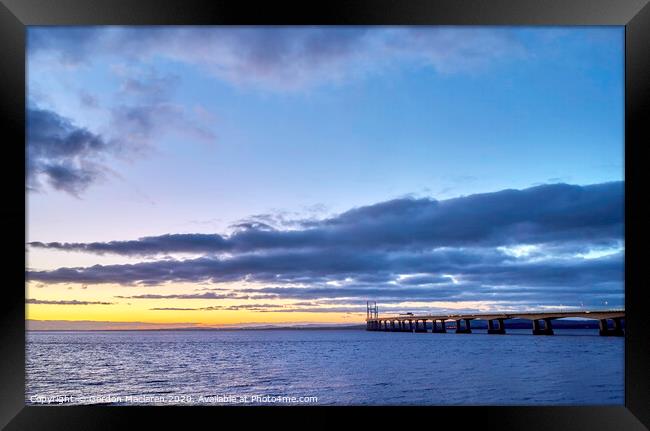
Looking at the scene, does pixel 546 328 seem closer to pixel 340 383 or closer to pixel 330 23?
pixel 340 383

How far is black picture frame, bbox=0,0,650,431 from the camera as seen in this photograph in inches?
182

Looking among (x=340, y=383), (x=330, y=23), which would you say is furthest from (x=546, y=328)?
(x=330, y=23)

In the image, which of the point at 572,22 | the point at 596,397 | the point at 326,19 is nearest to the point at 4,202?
the point at 326,19

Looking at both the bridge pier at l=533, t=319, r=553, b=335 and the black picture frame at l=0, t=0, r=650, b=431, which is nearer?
the black picture frame at l=0, t=0, r=650, b=431

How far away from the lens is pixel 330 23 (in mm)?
4902

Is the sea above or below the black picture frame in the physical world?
below

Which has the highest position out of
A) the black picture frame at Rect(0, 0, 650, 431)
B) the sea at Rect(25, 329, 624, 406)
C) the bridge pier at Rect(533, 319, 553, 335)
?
the black picture frame at Rect(0, 0, 650, 431)

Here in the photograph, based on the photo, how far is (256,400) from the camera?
14203mm

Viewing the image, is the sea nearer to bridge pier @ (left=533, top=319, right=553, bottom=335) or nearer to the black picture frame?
the black picture frame

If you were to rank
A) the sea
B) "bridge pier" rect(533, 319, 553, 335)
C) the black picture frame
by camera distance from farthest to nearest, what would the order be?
"bridge pier" rect(533, 319, 553, 335)
the sea
the black picture frame

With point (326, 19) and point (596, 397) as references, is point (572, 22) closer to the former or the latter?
point (326, 19)

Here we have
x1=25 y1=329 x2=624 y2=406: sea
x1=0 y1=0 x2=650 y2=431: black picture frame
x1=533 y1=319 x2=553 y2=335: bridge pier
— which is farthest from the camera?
x1=533 y1=319 x2=553 y2=335: bridge pier

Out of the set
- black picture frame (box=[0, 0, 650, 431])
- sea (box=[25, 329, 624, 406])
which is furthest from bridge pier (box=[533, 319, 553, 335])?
black picture frame (box=[0, 0, 650, 431])

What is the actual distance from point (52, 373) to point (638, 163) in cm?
2250
